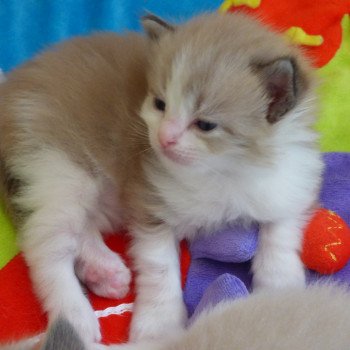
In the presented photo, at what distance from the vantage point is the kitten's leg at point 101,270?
1.95 m

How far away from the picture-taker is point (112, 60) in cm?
207

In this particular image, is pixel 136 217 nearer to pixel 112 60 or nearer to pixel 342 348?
pixel 112 60

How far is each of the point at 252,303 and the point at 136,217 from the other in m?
0.53

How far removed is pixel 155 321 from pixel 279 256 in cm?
41

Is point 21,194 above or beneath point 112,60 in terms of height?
beneath

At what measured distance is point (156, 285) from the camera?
1858 millimetres

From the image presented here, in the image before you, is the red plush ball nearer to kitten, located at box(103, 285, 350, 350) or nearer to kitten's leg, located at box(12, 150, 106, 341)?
kitten, located at box(103, 285, 350, 350)

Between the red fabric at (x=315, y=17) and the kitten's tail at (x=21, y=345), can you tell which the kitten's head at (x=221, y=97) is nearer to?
the kitten's tail at (x=21, y=345)

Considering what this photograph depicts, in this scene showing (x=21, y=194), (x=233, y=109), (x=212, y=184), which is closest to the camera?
(x=233, y=109)

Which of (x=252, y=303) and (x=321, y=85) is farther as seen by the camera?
→ (x=321, y=85)

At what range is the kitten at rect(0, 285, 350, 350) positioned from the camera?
1.33 meters

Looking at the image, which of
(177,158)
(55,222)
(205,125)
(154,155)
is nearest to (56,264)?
Result: (55,222)

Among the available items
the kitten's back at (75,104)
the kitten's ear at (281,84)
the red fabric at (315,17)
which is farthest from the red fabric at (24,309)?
the red fabric at (315,17)

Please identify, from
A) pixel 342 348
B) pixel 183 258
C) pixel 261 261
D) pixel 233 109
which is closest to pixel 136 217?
pixel 183 258
